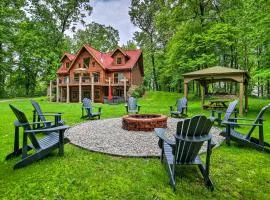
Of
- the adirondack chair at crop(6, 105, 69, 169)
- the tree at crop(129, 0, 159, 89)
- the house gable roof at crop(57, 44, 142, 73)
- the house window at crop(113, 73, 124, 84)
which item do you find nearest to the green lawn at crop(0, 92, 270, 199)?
the adirondack chair at crop(6, 105, 69, 169)

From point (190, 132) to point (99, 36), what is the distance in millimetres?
37281

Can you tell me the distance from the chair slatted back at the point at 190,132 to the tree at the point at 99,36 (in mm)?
36271

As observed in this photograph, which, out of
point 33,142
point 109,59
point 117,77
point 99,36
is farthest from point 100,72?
point 33,142

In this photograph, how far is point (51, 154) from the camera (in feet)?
16.1

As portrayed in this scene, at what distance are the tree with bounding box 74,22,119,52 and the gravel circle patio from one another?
105 ft

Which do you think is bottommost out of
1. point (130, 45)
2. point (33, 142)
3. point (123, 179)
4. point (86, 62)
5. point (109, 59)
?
point (123, 179)

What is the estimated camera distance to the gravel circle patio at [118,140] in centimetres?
533

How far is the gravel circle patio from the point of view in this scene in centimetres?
533

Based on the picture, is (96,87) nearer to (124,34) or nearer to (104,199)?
(124,34)

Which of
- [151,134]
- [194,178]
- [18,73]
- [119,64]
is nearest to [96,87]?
[119,64]

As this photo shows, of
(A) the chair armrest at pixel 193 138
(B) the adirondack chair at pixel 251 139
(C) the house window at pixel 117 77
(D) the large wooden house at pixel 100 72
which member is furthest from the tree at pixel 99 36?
(A) the chair armrest at pixel 193 138

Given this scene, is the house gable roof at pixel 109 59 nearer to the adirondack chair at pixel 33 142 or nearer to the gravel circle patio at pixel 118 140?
the gravel circle patio at pixel 118 140

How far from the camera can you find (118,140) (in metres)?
6.46

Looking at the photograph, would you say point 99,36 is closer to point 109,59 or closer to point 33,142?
point 109,59
